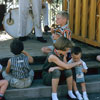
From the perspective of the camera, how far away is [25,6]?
5250mm

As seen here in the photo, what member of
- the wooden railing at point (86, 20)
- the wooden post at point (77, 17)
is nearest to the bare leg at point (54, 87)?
the wooden railing at point (86, 20)

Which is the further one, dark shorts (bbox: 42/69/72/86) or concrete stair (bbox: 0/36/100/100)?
concrete stair (bbox: 0/36/100/100)

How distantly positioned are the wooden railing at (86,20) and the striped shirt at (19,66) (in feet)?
6.12

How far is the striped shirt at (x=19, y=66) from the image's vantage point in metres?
3.57

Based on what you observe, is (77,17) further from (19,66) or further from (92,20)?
(19,66)

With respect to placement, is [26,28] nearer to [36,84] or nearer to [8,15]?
[8,15]

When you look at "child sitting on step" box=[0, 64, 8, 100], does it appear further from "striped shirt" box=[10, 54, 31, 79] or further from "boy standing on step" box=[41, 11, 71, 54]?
"boy standing on step" box=[41, 11, 71, 54]

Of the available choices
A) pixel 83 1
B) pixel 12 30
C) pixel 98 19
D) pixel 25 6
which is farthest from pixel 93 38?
pixel 12 30

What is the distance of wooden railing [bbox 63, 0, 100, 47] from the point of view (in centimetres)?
496

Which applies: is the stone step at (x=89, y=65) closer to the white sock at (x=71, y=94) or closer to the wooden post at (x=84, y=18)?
the white sock at (x=71, y=94)

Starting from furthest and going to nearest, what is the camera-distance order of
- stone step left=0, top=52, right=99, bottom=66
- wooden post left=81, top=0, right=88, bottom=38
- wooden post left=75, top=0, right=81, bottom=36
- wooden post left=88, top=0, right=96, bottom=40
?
wooden post left=75, top=0, right=81, bottom=36, wooden post left=81, top=0, right=88, bottom=38, wooden post left=88, top=0, right=96, bottom=40, stone step left=0, top=52, right=99, bottom=66

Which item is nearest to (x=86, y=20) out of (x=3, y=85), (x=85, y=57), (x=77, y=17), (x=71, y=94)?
(x=77, y=17)

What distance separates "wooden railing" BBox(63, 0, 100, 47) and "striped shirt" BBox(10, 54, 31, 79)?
187 cm

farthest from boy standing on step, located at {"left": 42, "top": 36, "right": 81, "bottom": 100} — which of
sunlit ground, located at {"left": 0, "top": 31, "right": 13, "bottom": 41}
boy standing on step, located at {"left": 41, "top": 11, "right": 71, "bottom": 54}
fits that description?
sunlit ground, located at {"left": 0, "top": 31, "right": 13, "bottom": 41}
